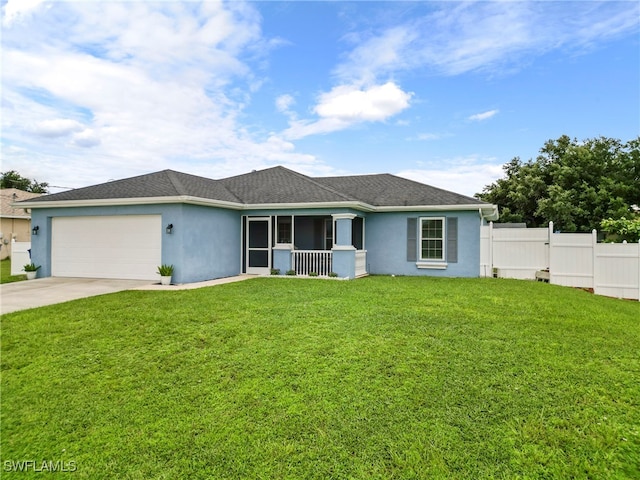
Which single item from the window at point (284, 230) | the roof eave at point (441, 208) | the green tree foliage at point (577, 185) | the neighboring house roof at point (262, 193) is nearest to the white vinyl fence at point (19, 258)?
the neighboring house roof at point (262, 193)

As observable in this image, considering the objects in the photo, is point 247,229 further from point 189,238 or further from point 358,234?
point 358,234

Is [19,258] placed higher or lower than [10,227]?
lower

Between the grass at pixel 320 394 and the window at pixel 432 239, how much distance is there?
6949mm

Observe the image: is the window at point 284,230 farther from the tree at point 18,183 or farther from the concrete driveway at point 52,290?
the tree at point 18,183

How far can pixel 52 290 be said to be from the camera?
32.8ft

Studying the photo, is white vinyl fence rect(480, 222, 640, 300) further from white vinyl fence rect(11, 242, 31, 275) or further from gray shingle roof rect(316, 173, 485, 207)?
white vinyl fence rect(11, 242, 31, 275)

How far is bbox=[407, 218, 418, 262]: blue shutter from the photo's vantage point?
1449 centimetres

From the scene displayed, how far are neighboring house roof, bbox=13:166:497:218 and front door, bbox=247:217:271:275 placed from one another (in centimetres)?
108

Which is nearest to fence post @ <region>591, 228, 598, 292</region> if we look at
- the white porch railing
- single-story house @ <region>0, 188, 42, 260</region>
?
the white porch railing

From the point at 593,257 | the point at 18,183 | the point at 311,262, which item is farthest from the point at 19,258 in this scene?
the point at 18,183

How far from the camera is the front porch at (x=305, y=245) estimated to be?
43.6 ft

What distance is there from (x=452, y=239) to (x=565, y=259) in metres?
3.62

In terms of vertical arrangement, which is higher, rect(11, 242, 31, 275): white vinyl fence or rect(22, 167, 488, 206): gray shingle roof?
rect(22, 167, 488, 206): gray shingle roof

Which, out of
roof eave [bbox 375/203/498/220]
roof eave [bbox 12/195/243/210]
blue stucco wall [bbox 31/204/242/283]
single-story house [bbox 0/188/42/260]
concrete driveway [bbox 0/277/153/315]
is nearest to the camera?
concrete driveway [bbox 0/277/153/315]
